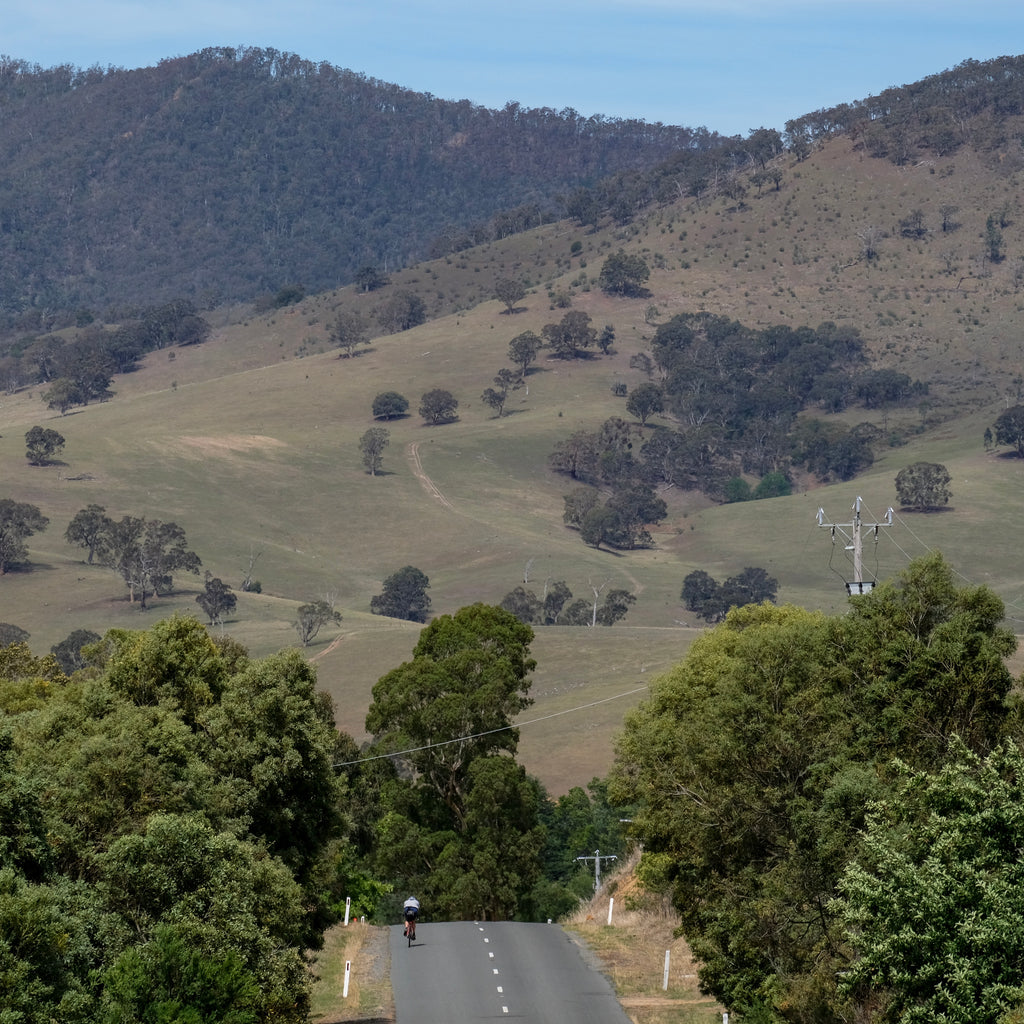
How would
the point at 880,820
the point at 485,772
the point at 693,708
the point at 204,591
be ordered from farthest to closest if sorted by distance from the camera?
the point at 204,591
the point at 485,772
the point at 693,708
the point at 880,820

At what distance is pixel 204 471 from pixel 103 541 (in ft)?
104

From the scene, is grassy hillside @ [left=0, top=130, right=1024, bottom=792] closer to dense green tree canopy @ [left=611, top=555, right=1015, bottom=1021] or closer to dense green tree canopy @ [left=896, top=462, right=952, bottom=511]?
dense green tree canopy @ [left=896, top=462, right=952, bottom=511]

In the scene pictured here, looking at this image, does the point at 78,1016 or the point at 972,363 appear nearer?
the point at 78,1016

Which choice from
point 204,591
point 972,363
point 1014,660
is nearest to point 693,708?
point 1014,660

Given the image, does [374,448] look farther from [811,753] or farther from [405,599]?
[811,753]

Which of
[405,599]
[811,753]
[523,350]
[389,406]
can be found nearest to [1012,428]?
[523,350]

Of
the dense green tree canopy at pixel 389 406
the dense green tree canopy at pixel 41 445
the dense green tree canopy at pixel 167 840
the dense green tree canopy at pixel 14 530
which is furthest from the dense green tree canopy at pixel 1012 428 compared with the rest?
the dense green tree canopy at pixel 167 840

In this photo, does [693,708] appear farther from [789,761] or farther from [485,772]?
[485,772]

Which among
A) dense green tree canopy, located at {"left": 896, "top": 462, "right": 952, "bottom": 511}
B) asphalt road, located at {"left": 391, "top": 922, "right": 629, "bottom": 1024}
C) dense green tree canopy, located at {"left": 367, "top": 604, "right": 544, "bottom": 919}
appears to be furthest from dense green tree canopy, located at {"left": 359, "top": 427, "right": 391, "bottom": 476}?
asphalt road, located at {"left": 391, "top": 922, "right": 629, "bottom": 1024}

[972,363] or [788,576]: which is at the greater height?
[972,363]

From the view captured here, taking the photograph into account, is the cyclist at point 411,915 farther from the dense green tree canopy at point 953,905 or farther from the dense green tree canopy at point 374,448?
the dense green tree canopy at point 374,448

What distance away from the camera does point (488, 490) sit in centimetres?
16262

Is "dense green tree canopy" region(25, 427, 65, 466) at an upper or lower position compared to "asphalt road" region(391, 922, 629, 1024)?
upper

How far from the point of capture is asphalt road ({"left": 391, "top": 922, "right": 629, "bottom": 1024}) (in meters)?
27.3
